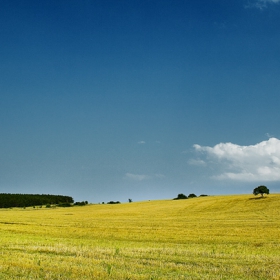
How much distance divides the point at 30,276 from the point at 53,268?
1.31m

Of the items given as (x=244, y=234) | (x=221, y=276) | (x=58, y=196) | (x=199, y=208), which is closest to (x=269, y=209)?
(x=199, y=208)

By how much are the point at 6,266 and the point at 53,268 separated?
6.48ft

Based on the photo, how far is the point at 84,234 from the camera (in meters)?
32.7

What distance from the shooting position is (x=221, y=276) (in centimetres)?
1227

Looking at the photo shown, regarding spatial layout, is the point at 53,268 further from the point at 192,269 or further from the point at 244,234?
the point at 244,234

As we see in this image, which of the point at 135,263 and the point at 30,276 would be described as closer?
the point at 30,276

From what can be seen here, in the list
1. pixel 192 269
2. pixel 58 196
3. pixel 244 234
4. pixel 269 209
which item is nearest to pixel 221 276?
pixel 192 269

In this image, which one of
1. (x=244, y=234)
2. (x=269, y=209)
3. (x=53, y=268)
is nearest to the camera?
(x=53, y=268)

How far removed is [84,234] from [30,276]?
20.9 m

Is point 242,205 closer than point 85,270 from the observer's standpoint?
No

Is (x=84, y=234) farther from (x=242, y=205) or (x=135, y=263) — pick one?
(x=242, y=205)

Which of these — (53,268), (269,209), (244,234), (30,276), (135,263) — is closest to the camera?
(30,276)

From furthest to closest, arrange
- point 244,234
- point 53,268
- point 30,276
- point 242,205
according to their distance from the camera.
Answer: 1. point 242,205
2. point 244,234
3. point 53,268
4. point 30,276

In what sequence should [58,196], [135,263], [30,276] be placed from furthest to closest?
[58,196] < [135,263] < [30,276]
